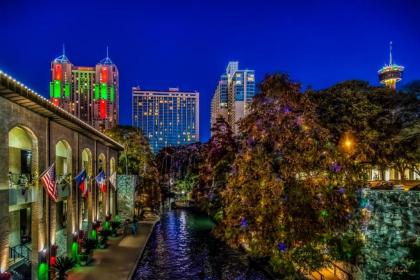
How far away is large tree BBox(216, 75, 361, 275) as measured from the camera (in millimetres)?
14742

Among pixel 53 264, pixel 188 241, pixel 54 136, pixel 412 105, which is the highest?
pixel 412 105

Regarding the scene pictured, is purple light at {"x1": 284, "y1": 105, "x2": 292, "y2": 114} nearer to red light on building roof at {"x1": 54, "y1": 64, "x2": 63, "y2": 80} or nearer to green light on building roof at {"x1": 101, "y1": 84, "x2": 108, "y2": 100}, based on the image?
red light on building roof at {"x1": 54, "y1": 64, "x2": 63, "y2": 80}

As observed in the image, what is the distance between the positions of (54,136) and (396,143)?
22.5 meters

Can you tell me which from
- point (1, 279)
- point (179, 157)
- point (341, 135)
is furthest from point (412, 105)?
point (179, 157)

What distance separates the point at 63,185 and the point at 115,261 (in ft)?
Answer: 17.5

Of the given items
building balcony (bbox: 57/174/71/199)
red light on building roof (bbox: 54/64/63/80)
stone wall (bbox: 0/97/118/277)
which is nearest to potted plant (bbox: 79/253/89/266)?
stone wall (bbox: 0/97/118/277)

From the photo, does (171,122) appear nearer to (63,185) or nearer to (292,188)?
(63,185)

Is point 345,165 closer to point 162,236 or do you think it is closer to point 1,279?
point 1,279

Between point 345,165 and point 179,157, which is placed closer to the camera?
point 345,165

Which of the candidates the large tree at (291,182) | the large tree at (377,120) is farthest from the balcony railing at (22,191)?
the large tree at (377,120)

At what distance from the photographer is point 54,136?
1955cm

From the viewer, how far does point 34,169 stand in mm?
17078

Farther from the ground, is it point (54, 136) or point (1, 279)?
point (54, 136)

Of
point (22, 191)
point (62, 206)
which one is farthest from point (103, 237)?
point (22, 191)
